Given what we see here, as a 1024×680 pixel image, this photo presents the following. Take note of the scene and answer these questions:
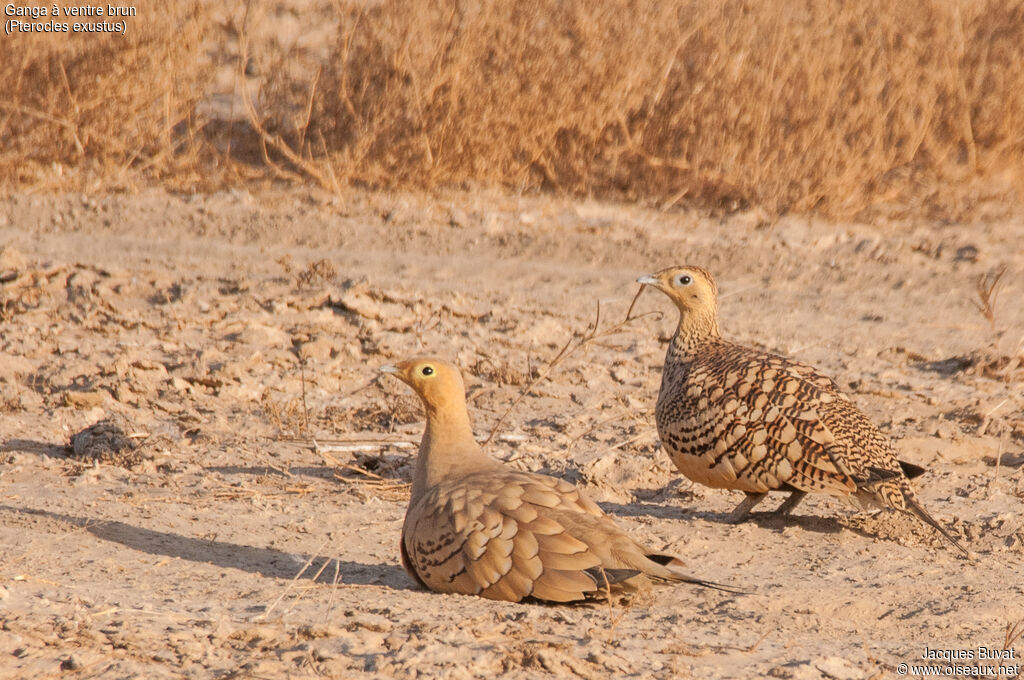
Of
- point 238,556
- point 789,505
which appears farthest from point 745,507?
point 238,556

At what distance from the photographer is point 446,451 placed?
A: 434 centimetres

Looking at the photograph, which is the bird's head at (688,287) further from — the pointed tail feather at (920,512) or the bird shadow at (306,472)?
the bird shadow at (306,472)

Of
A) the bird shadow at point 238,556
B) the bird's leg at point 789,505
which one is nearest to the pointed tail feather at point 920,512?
the bird's leg at point 789,505

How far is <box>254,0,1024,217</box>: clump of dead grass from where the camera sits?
30.9 feet

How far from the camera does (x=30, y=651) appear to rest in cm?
335

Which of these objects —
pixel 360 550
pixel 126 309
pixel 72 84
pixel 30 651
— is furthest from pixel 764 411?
pixel 72 84

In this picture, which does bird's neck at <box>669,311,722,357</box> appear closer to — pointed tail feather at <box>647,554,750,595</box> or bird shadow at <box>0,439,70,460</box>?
pointed tail feather at <box>647,554,750,595</box>

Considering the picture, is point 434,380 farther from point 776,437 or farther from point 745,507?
point 745,507

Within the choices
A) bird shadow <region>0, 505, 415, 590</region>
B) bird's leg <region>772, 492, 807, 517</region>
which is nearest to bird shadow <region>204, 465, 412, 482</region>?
bird shadow <region>0, 505, 415, 590</region>

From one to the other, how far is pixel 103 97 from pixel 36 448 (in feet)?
15.2

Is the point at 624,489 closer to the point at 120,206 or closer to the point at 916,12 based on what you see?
the point at 120,206

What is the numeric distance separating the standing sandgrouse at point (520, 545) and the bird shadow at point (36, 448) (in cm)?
212

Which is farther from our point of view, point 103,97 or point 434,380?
point 103,97

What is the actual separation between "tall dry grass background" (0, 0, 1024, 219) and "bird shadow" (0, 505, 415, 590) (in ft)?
17.1
